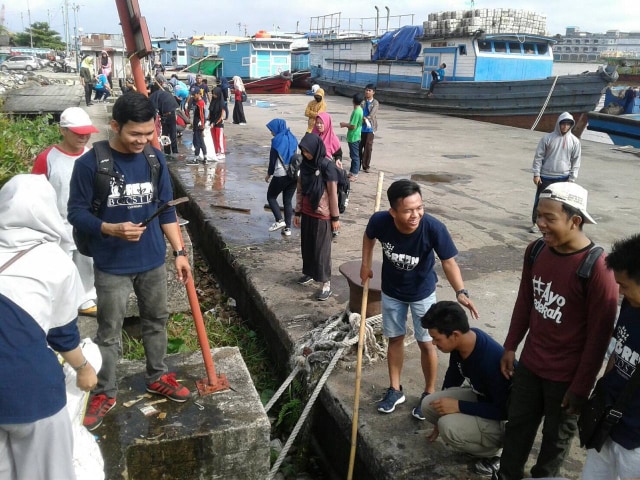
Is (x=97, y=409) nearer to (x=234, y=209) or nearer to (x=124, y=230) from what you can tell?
(x=124, y=230)

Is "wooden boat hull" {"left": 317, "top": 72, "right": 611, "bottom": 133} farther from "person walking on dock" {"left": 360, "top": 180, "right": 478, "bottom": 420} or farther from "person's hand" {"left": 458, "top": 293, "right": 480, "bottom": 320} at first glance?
"person's hand" {"left": 458, "top": 293, "right": 480, "bottom": 320}

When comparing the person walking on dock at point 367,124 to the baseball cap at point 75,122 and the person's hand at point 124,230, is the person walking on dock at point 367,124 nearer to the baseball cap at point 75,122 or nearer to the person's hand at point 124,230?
the baseball cap at point 75,122

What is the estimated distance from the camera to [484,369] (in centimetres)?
294

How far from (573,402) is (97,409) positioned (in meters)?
2.50

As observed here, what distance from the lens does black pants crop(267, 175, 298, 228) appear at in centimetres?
689

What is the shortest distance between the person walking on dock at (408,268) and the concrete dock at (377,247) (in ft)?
0.95

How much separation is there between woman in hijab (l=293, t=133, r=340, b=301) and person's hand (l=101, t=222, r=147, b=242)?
2.63 m

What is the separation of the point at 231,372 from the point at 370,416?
0.97 meters

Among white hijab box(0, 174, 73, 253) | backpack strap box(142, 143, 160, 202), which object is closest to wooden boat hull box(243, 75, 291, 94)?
backpack strap box(142, 143, 160, 202)

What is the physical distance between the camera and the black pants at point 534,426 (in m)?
2.62

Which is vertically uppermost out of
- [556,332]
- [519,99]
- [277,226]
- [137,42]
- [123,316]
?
[137,42]

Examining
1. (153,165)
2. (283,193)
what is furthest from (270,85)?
(153,165)

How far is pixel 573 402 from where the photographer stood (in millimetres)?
2439

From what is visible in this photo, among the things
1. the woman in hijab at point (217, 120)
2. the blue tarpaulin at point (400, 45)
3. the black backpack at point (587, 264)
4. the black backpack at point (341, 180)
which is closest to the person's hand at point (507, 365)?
the black backpack at point (587, 264)
